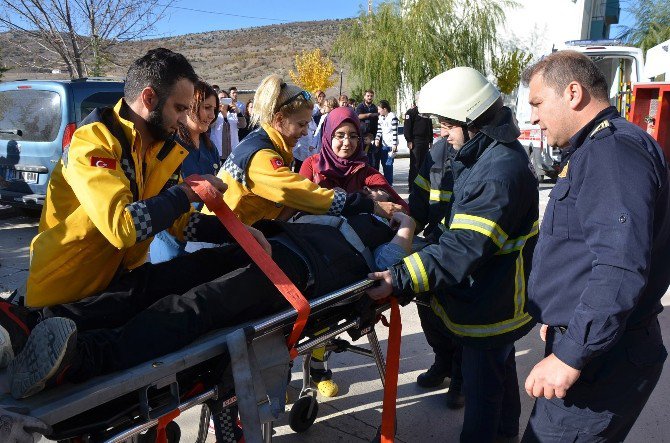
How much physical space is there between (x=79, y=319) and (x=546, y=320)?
4.86ft

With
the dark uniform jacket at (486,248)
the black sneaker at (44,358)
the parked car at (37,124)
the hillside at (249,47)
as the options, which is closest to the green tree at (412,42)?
the parked car at (37,124)

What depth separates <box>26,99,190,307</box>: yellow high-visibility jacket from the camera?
1752mm

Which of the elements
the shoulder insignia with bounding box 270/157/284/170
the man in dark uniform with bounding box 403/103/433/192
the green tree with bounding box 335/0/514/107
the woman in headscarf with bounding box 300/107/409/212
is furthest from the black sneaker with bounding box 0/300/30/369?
the green tree with bounding box 335/0/514/107

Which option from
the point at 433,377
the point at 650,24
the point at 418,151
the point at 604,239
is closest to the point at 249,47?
the point at 650,24

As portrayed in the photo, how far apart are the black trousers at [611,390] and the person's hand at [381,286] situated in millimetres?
717

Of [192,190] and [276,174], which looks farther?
[276,174]

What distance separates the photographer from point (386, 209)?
279cm

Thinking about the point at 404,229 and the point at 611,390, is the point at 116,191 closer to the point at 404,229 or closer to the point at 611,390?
the point at 404,229

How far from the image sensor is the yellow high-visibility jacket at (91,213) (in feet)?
5.75

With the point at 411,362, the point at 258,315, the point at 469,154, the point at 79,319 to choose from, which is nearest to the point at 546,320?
the point at 469,154

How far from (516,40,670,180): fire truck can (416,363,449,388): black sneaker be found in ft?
16.2

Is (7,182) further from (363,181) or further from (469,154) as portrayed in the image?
(469,154)

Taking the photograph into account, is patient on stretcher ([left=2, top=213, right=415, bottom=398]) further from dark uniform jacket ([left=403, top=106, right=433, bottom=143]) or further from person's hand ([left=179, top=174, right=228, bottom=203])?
dark uniform jacket ([left=403, top=106, right=433, bottom=143])

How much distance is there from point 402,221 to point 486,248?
1.98 ft
